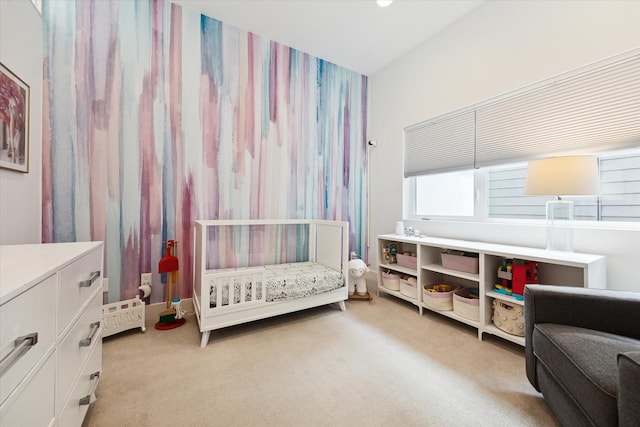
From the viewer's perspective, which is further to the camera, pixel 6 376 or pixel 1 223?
pixel 1 223

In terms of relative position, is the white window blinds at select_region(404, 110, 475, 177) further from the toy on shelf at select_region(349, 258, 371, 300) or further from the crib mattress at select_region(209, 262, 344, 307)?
the crib mattress at select_region(209, 262, 344, 307)

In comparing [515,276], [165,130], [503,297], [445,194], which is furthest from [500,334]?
[165,130]

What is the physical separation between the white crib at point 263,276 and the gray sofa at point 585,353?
1.38 metres

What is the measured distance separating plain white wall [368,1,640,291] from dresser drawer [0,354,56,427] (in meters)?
2.63

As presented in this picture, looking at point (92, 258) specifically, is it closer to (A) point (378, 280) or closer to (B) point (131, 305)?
(B) point (131, 305)

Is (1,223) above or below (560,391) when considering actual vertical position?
above

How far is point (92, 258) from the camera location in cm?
114

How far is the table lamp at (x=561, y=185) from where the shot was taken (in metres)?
1.49

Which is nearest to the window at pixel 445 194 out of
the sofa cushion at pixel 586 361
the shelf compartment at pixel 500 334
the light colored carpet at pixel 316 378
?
the shelf compartment at pixel 500 334

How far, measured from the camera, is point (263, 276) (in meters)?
2.00

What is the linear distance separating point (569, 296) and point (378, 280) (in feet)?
5.56

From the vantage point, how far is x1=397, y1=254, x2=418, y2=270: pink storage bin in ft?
7.94

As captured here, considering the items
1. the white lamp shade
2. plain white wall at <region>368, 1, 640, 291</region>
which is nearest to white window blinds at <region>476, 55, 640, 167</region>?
plain white wall at <region>368, 1, 640, 291</region>

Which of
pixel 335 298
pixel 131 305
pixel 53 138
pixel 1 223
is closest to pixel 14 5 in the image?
pixel 53 138
